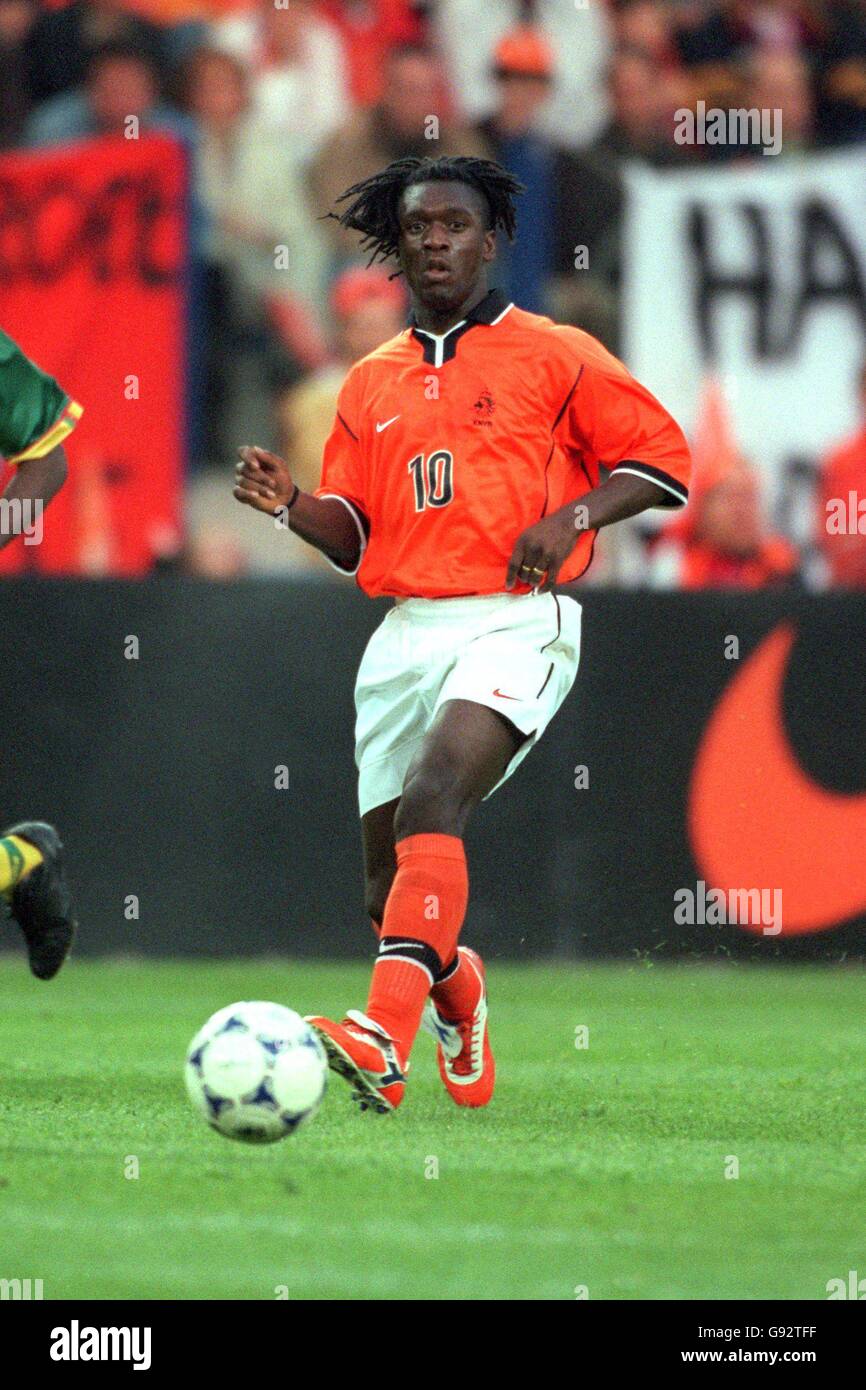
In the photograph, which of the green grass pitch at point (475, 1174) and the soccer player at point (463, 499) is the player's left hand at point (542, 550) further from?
the green grass pitch at point (475, 1174)

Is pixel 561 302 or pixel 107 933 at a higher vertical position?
pixel 561 302

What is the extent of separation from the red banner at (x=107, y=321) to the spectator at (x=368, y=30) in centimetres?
164

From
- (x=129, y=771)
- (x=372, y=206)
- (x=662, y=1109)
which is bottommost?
(x=662, y=1109)

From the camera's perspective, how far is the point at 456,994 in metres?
6.67

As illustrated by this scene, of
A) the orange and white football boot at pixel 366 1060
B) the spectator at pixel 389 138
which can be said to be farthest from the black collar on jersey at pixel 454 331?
the spectator at pixel 389 138

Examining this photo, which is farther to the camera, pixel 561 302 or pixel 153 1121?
pixel 561 302

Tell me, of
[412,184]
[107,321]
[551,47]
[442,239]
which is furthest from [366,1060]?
[551,47]

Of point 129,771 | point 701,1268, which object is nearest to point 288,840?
point 129,771

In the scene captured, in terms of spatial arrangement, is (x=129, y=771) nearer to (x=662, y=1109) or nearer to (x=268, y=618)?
(x=268, y=618)

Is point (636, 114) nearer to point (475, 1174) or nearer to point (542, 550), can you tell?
point (542, 550)

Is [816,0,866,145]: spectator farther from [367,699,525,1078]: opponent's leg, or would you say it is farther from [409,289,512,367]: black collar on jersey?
[367,699,525,1078]: opponent's leg

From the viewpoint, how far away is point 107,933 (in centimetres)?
1073
